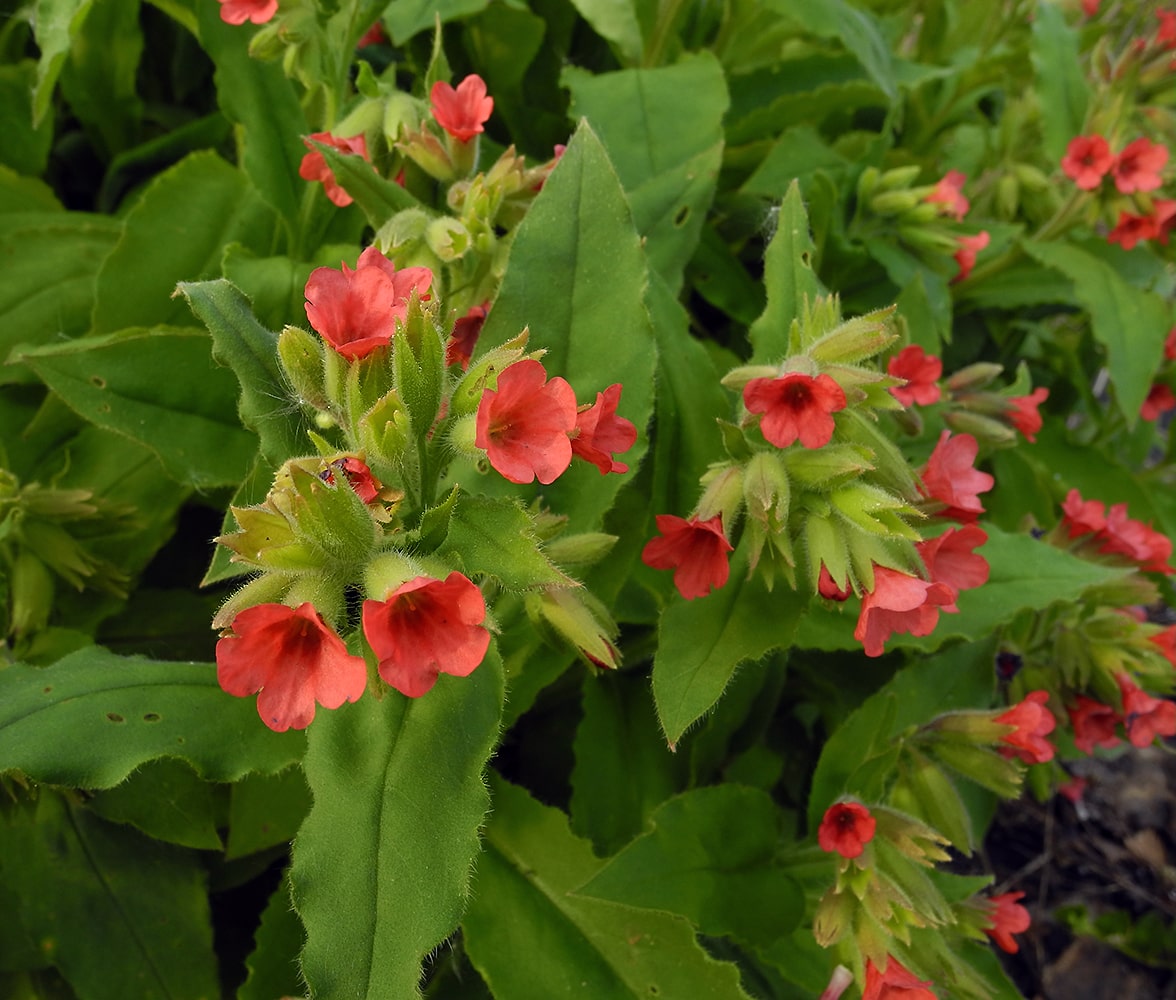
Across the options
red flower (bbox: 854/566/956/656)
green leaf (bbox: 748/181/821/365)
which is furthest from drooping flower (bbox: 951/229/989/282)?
red flower (bbox: 854/566/956/656)

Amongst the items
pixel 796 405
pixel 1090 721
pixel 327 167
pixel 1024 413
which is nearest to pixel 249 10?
pixel 327 167

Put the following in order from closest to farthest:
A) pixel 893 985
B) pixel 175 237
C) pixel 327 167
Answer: pixel 893 985 → pixel 327 167 → pixel 175 237

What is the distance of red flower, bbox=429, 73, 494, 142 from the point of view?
1.23 meters

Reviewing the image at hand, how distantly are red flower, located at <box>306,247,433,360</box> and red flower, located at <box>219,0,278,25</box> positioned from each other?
0.58 meters

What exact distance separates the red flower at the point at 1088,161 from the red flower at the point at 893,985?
60.8 inches

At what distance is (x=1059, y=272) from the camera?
215cm

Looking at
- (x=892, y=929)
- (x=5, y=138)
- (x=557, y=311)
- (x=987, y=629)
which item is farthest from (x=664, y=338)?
(x=5, y=138)

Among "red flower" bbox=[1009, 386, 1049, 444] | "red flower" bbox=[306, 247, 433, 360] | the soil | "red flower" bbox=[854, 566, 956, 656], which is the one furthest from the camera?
the soil

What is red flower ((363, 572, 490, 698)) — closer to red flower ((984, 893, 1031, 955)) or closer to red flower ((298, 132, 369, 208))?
Result: red flower ((298, 132, 369, 208))

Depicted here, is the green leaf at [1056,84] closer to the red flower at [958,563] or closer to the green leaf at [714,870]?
the red flower at [958,563]

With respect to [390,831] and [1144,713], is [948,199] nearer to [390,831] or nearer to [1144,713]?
[1144,713]

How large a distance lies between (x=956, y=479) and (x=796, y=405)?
10.8 inches

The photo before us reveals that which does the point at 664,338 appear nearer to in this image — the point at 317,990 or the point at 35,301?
the point at 317,990

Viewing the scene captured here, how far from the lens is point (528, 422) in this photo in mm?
909
